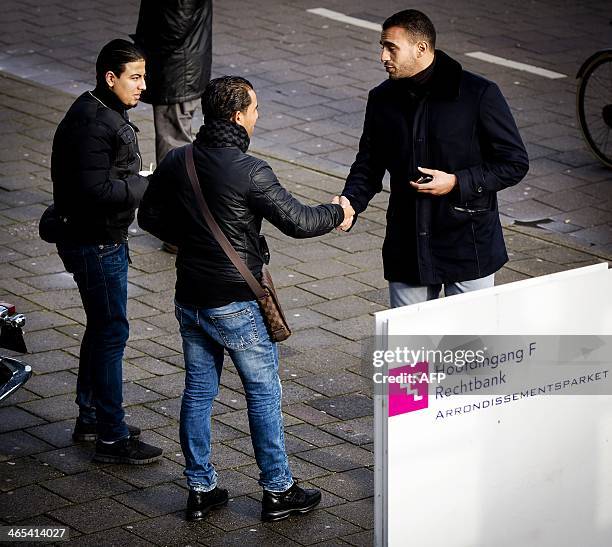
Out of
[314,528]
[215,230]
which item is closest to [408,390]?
[215,230]

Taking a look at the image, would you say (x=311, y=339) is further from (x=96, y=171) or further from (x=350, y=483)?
(x=96, y=171)

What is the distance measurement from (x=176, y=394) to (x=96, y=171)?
59.3 inches

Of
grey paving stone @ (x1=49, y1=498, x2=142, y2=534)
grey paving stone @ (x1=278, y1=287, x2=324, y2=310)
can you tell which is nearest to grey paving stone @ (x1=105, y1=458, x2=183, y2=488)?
grey paving stone @ (x1=49, y1=498, x2=142, y2=534)

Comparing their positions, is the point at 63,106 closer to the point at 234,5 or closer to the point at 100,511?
the point at 234,5

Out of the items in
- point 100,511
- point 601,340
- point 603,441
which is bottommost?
point 100,511

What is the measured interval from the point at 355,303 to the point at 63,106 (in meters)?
4.80

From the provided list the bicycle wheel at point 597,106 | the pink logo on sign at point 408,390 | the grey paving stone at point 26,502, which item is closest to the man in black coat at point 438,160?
the pink logo on sign at point 408,390

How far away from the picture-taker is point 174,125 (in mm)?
9258

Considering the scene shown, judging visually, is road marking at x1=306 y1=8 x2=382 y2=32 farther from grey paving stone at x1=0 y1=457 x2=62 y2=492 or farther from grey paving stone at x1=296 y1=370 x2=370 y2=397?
grey paving stone at x1=0 y1=457 x2=62 y2=492

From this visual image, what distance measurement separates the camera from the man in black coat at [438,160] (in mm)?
5742

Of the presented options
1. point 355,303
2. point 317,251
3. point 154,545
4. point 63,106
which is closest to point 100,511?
point 154,545

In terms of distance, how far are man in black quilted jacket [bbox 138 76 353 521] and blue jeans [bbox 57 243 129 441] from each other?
52 centimetres

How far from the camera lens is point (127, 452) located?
20.7 feet

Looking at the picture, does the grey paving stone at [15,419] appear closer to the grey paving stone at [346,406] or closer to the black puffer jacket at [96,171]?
the black puffer jacket at [96,171]
